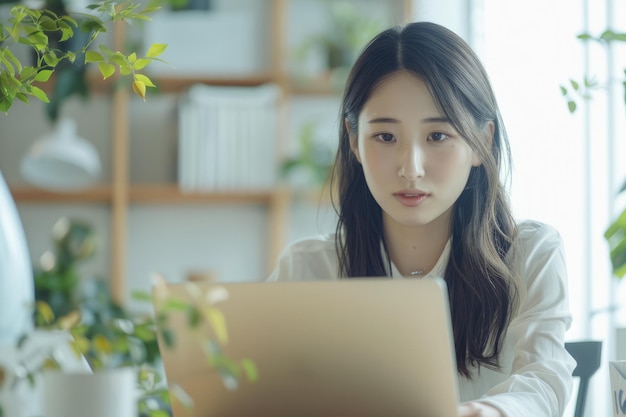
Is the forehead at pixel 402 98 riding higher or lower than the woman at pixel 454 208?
higher

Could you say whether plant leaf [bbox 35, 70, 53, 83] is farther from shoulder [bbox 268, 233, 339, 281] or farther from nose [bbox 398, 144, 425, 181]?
shoulder [bbox 268, 233, 339, 281]

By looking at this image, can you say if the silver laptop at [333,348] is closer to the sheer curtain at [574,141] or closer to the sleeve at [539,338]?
the sleeve at [539,338]

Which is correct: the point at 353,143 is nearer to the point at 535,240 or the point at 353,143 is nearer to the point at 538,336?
the point at 535,240

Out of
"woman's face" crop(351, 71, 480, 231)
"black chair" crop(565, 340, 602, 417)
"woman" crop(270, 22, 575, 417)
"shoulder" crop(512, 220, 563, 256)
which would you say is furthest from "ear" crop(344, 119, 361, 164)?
"black chair" crop(565, 340, 602, 417)

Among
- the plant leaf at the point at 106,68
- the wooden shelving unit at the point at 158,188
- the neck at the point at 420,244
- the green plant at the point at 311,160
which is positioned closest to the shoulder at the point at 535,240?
the neck at the point at 420,244

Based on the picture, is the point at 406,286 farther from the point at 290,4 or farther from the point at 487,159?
the point at 290,4

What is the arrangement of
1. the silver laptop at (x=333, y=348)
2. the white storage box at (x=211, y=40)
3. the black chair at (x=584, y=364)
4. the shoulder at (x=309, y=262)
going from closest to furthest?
the silver laptop at (x=333, y=348), the black chair at (x=584, y=364), the shoulder at (x=309, y=262), the white storage box at (x=211, y=40)

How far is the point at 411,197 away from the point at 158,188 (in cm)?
218

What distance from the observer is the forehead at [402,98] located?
59.7 inches

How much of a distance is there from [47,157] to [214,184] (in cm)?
63

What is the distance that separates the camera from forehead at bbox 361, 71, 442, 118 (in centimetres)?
152

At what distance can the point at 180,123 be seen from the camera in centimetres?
360

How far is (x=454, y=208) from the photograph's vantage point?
170cm

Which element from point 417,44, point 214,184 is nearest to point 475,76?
point 417,44
